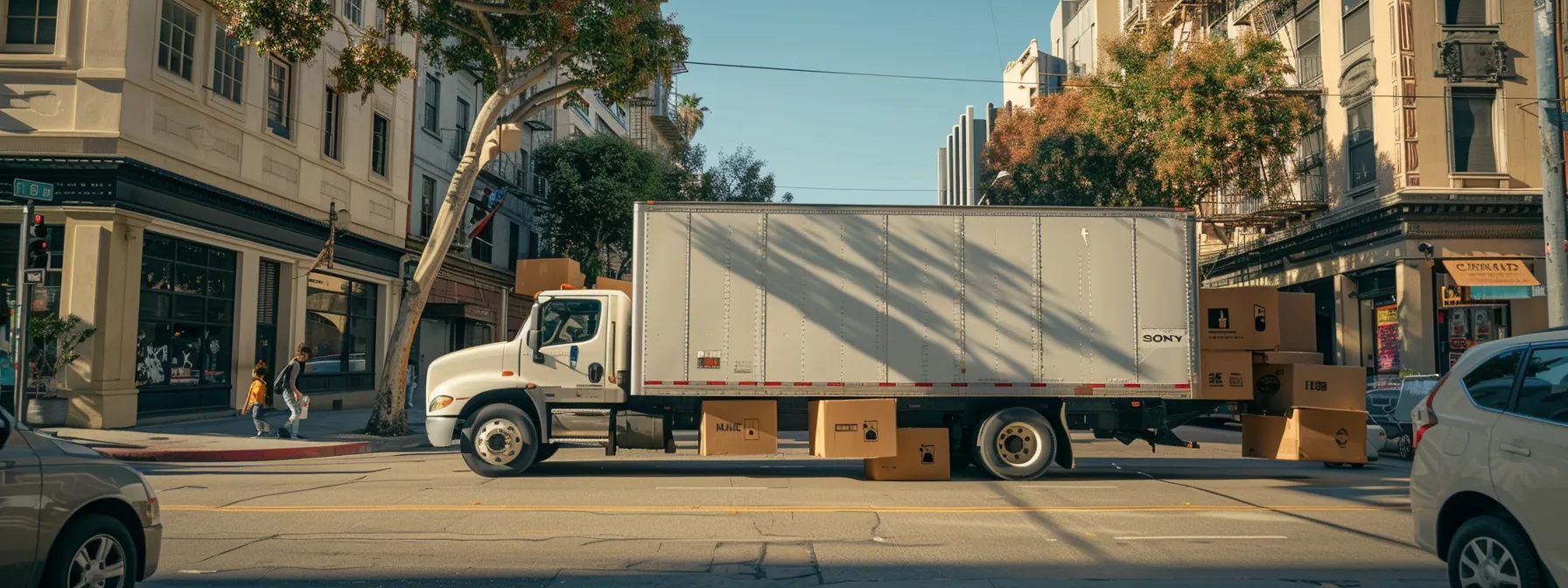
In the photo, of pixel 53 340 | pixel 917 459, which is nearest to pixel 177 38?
pixel 53 340

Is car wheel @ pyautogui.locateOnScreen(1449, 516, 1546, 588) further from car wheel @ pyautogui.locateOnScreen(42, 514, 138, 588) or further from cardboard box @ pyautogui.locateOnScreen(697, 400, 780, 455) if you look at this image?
cardboard box @ pyautogui.locateOnScreen(697, 400, 780, 455)

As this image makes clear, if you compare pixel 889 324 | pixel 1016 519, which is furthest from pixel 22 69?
pixel 1016 519

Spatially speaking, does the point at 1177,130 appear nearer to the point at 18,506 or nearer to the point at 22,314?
the point at 22,314

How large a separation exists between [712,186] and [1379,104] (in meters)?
24.0

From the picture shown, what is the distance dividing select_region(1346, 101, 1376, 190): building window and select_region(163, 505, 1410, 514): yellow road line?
18967mm

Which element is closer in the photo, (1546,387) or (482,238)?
(1546,387)

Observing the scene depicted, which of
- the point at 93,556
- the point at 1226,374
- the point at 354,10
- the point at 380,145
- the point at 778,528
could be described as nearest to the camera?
the point at 93,556

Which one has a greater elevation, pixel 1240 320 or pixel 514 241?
pixel 514 241

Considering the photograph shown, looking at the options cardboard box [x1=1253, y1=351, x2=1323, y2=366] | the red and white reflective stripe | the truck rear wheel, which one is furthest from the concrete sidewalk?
cardboard box [x1=1253, y1=351, x2=1323, y2=366]

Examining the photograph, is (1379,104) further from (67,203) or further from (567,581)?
(67,203)

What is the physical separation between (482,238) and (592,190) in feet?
13.5

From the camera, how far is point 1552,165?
1605 centimetres

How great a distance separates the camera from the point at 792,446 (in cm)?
1792

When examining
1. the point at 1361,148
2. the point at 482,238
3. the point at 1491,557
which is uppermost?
the point at 1361,148
